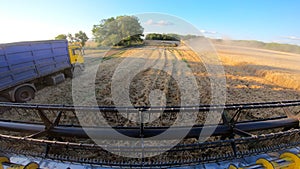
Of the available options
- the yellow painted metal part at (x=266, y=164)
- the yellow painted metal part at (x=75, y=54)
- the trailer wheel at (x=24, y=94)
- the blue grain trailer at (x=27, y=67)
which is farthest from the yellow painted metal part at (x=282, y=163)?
the yellow painted metal part at (x=75, y=54)

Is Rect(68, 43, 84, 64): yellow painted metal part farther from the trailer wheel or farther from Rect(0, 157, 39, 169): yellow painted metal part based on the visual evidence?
Rect(0, 157, 39, 169): yellow painted metal part

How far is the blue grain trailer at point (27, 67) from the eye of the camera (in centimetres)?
526

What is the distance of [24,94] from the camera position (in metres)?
5.90

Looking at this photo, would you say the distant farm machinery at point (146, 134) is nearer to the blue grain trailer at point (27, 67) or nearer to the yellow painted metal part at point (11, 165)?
the yellow painted metal part at point (11, 165)

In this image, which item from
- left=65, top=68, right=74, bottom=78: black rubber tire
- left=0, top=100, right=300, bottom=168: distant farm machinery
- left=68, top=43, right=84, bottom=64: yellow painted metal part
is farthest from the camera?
left=68, top=43, right=84, bottom=64: yellow painted metal part

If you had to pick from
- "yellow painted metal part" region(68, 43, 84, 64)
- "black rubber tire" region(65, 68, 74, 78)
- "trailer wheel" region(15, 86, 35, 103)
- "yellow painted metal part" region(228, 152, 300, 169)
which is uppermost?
"yellow painted metal part" region(68, 43, 84, 64)

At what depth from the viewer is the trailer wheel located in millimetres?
5633

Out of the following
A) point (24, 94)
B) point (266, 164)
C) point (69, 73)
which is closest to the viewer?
point (266, 164)

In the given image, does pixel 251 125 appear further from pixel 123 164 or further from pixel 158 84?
pixel 158 84

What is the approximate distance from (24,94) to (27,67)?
101cm

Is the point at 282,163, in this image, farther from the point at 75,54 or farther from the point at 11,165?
the point at 75,54

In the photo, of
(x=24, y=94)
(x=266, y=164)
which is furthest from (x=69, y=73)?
(x=266, y=164)

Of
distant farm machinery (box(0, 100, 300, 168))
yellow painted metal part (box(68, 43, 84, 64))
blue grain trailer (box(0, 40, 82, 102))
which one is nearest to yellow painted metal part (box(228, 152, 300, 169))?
distant farm machinery (box(0, 100, 300, 168))

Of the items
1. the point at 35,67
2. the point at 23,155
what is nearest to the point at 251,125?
the point at 23,155
